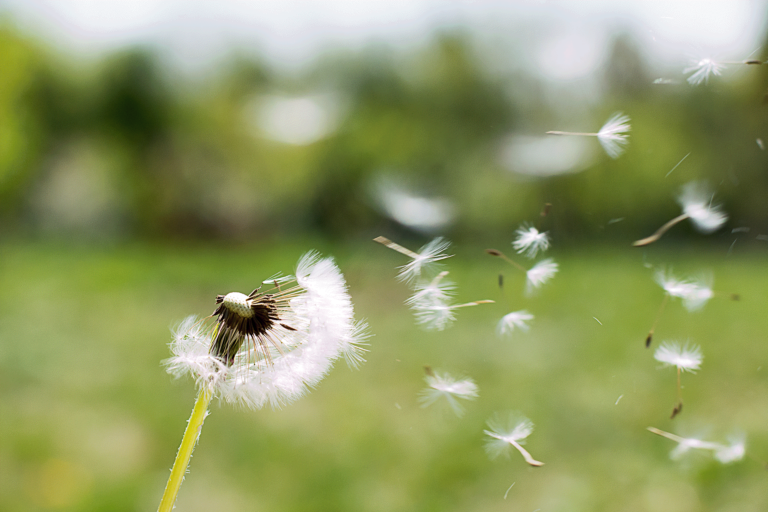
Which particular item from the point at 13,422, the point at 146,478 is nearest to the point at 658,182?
the point at 146,478

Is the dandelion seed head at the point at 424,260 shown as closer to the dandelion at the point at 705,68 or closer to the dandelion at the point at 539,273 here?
the dandelion at the point at 539,273

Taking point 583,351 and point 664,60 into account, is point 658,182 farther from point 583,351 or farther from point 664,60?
point 583,351

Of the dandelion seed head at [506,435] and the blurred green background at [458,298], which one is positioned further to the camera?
the blurred green background at [458,298]

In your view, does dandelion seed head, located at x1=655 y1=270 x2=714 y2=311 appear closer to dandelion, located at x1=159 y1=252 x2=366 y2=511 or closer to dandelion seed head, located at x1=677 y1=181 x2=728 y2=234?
dandelion seed head, located at x1=677 y1=181 x2=728 y2=234

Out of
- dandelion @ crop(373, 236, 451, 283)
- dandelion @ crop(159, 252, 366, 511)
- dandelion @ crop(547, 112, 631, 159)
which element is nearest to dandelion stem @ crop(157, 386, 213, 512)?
dandelion @ crop(159, 252, 366, 511)

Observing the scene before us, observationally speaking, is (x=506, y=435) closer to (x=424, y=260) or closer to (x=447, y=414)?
(x=424, y=260)

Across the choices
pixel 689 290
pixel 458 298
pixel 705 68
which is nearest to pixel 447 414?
pixel 458 298

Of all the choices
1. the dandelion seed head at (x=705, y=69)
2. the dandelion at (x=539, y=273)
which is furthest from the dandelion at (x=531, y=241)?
the dandelion seed head at (x=705, y=69)
